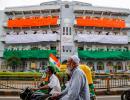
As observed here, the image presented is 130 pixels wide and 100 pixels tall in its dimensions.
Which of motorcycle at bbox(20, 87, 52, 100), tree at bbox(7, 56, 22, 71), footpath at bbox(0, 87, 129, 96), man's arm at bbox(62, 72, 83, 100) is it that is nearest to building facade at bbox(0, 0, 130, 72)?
tree at bbox(7, 56, 22, 71)

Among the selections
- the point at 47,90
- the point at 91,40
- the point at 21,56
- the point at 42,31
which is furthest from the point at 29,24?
the point at 47,90

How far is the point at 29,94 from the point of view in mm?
7742

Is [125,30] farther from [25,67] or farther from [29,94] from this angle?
[29,94]

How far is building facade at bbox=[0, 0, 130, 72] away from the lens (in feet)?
174

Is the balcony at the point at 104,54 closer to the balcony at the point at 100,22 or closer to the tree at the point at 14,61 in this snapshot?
the balcony at the point at 100,22

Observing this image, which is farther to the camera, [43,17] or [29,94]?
[43,17]

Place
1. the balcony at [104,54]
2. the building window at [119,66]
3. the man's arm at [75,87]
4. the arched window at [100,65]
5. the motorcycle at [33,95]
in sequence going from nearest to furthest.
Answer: the man's arm at [75,87] < the motorcycle at [33,95] < the balcony at [104,54] < the arched window at [100,65] < the building window at [119,66]

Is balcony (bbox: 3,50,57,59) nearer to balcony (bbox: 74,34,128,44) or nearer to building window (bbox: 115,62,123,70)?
balcony (bbox: 74,34,128,44)

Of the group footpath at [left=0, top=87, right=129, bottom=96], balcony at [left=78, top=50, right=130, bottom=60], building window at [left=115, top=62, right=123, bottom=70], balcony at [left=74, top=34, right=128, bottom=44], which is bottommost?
building window at [left=115, top=62, right=123, bottom=70]

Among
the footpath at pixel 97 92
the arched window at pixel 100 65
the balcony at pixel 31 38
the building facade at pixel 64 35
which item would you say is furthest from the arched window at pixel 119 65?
the footpath at pixel 97 92

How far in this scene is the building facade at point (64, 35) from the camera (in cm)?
5303

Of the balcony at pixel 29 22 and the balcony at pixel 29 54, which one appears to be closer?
the balcony at pixel 29 54

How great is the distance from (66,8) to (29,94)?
158 feet

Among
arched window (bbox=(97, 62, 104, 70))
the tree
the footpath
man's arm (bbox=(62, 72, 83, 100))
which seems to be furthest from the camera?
arched window (bbox=(97, 62, 104, 70))
